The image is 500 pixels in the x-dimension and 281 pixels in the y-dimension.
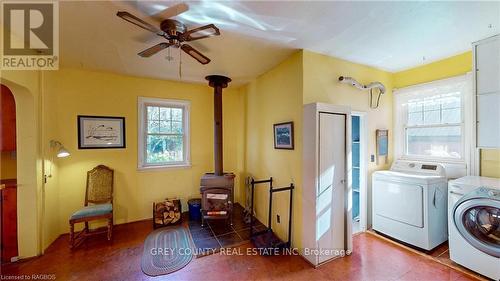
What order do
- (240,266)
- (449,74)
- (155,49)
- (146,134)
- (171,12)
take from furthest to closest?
(146,134)
(449,74)
(240,266)
(155,49)
(171,12)

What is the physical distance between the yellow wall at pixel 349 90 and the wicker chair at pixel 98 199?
10.4 feet

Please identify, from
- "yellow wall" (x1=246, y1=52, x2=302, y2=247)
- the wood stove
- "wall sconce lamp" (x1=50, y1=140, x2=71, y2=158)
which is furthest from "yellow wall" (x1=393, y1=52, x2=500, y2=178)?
"wall sconce lamp" (x1=50, y1=140, x2=71, y2=158)

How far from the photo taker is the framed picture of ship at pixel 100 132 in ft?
9.74

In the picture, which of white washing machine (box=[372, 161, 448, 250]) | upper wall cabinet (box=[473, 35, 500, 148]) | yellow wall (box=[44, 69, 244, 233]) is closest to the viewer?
upper wall cabinet (box=[473, 35, 500, 148])

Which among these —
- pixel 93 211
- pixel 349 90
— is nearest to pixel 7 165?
pixel 93 211

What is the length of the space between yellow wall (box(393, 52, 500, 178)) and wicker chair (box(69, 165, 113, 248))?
4.92 metres

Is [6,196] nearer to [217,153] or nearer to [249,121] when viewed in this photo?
[217,153]

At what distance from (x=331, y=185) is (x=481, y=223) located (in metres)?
1.52

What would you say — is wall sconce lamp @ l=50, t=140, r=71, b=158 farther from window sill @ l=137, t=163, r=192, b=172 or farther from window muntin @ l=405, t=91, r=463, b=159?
window muntin @ l=405, t=91, r=463, b=159

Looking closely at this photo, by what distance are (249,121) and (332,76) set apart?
5.64 ft

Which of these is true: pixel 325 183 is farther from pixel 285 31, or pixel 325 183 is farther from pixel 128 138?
pixel 128 138

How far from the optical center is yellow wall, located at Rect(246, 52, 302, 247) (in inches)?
95.7

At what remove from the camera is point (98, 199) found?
2.95m

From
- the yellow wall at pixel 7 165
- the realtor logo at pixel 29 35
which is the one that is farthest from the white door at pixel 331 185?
the yellow wall at pixel 7 165
